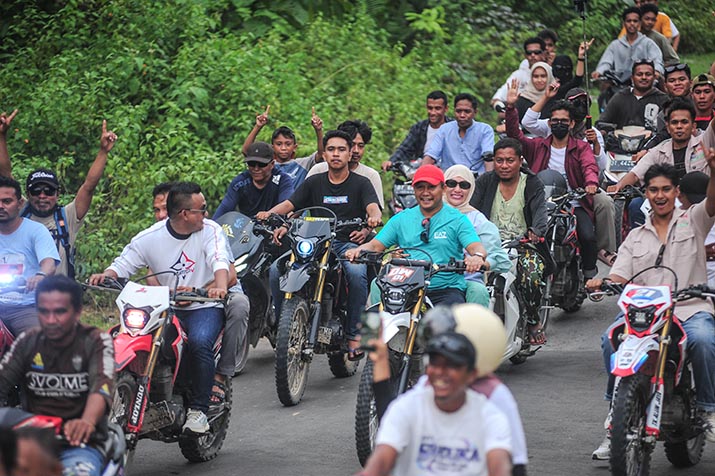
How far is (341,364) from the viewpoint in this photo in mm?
11375

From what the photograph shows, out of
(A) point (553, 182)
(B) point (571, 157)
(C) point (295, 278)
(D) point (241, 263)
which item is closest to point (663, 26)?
(B) point (571, 157)

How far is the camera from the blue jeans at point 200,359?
8.62 metres

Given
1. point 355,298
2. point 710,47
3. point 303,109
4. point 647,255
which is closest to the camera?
point 647,255

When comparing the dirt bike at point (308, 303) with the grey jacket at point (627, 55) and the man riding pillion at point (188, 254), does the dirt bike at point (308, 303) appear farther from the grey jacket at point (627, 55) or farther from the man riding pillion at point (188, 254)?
the grey jacket at point (627, 55)

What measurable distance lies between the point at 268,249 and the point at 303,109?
18.1 ft

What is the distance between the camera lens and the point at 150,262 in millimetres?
8945

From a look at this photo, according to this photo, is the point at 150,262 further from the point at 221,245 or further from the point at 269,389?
the point at 269,389

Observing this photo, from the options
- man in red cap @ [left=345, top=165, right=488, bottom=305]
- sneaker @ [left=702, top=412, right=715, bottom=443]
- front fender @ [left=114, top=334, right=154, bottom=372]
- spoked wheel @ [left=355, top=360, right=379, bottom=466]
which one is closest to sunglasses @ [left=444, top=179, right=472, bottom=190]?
man in red cap @ [left=345, top=165, right=488, bottom=305]

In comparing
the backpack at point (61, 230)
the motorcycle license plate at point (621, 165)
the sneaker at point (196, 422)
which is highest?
the motorcycle license plate at point (621, 165)

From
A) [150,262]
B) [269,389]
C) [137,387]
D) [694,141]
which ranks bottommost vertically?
[269,389]

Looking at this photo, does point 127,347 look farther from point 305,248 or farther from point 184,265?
point 305,248

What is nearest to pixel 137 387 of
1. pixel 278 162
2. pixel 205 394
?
pixel 205 394

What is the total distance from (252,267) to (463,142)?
147 inches

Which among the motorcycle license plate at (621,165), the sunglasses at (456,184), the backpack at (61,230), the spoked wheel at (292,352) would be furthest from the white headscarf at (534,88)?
the backpack at (61,230)
